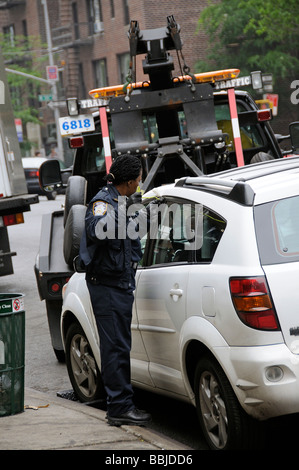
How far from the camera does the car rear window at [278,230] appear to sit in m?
5.07

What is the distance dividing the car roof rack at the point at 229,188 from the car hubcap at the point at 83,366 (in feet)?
6.07

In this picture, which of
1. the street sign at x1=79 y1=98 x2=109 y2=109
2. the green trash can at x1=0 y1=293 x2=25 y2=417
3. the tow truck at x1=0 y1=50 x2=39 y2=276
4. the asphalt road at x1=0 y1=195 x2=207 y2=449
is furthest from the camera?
the tow truck at x1=0 y1=50 x2=39 y2=276

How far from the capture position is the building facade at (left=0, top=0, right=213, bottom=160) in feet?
158

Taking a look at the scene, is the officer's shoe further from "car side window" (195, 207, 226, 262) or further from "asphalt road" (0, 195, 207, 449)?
"car side window" (195, 207, 226, 262)

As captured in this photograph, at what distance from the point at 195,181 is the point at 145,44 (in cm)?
442

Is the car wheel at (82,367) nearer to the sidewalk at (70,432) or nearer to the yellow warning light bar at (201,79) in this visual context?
the sidewalk at (70,432)

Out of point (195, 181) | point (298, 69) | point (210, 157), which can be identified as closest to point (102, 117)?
point (210, 157)

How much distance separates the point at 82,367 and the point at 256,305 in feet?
8.85

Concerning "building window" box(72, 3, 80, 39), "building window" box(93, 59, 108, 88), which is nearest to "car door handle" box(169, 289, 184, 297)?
"building window" box(93, 59, 108, 88)

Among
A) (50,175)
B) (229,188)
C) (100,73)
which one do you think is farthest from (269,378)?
(100,73)

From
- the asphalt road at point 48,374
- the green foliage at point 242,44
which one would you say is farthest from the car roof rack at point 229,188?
the green foliage at point 242,44

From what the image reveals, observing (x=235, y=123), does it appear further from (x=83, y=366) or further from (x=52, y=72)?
(x=52, y=72)

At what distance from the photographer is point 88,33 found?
179 feet

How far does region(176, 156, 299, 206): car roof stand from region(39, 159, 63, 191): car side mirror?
15.9 ft
